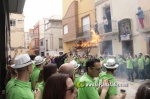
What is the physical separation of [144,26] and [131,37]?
160 centimetres

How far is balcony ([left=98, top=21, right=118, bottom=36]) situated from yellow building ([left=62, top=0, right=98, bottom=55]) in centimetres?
209

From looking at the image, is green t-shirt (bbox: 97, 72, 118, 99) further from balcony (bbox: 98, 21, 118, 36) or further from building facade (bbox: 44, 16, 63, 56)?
building facade (bbox: 44, 16, 63, 56)

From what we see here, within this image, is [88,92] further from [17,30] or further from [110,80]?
[17,30]

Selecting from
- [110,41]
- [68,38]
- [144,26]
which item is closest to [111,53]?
[110,41]

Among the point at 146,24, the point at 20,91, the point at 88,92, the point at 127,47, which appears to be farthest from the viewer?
the point at 127,47

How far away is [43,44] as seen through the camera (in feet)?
142

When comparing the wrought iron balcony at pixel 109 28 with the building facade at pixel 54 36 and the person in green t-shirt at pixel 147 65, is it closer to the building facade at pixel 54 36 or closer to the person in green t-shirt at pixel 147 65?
the person in green t-shirt at pixel 147 65

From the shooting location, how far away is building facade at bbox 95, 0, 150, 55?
16.0 m

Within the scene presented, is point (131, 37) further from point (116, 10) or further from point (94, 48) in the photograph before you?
point (94, 48)

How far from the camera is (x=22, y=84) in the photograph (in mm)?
2535

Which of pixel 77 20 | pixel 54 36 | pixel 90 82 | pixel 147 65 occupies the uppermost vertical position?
pixel 77 20

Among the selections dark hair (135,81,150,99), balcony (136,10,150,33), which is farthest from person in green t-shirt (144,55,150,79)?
dark hair (135,81,150,99)

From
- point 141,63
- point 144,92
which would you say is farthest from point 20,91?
point 141,63

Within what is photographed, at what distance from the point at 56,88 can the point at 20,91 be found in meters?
0.72
